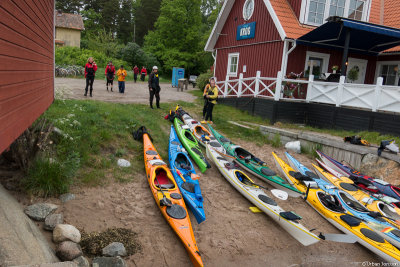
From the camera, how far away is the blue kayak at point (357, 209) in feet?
20.4

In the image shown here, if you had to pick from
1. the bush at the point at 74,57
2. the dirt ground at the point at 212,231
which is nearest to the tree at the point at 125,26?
the bush at the point at 74,57

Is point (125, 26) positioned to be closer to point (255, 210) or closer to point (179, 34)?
point (179, 34)

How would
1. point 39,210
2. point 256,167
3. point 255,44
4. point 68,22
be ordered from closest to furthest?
point 39,210 → point 256,167 → point 255,44 → point 68,22

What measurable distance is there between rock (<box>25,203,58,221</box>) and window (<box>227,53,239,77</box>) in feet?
43.7

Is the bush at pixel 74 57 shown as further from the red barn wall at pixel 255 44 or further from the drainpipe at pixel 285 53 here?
the drainpipe at pixel 285 53

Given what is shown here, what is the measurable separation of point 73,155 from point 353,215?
649cm

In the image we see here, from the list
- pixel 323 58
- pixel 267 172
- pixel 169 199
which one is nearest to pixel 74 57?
pixel 323 58

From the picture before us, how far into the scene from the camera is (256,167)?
8617 mm

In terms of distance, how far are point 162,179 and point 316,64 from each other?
10.5 meters

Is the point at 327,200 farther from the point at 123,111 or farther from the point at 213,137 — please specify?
the point at 123,111

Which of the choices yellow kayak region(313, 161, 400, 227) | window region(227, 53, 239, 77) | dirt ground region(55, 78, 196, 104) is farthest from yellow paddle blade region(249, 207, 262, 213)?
window region(227, 53, 239, 77)

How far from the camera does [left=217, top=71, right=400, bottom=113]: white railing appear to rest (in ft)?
32.2

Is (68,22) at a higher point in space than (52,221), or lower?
higher

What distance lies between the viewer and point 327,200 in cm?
726
